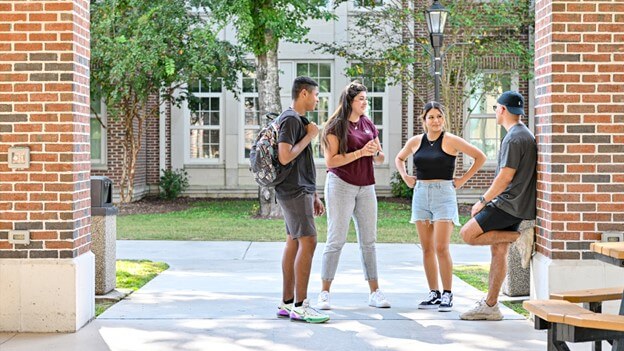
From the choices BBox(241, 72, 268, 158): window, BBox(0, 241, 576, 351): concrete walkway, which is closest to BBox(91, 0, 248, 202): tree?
BBox(241, 72, 268, 158): window

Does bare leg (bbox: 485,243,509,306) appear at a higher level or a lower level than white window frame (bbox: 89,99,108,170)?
lower

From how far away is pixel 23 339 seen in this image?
Answer: 694 cm

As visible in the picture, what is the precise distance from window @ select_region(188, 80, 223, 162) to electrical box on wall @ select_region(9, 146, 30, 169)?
17.2 m

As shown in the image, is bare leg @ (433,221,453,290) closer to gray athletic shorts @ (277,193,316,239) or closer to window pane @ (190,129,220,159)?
gray athletic shorts @ (277,193,316,239)

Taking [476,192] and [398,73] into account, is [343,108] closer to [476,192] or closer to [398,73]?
[398,73]

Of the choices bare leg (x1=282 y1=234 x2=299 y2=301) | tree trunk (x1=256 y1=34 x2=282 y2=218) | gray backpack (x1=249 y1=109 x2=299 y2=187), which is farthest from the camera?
tree trunk (x1=256 y1=34 x2=282 y2=218)

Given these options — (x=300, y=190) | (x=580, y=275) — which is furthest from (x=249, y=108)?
(x=580, y=275)

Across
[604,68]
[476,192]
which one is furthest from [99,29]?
[604,68]

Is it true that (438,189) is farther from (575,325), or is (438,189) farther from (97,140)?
(97,140)

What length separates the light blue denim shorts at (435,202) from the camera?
320 inches

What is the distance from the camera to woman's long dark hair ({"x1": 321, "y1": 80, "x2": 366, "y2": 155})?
8.01 metres

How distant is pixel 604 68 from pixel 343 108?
7.31 feet

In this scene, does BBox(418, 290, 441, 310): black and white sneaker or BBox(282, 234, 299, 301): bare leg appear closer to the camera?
BBox(282, 234, 299, 301): bare leg

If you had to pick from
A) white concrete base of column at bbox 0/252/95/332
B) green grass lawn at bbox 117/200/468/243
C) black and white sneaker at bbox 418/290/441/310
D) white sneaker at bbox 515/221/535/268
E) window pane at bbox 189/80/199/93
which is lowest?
green grass lawn at bbox 117/200/468/243
